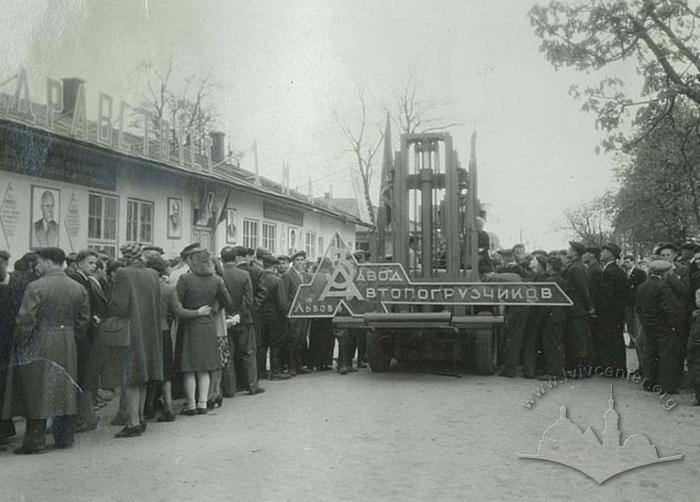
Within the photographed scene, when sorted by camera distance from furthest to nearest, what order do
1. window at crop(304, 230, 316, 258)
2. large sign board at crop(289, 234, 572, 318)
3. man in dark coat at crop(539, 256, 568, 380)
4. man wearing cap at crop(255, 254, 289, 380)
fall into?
window at crop(304, 230, 316, 258), man wearing cap at crop(255, 254, 289, 380), man in dark coat at crop(539, 256, 568, 380), large sign board at crop(289, 234, 572, 318)

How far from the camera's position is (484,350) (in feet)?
30.1

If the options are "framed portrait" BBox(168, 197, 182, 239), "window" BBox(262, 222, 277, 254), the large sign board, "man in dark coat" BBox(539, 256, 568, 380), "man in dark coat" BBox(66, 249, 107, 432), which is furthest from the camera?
"window" BBox(262, 222, 277, 254)

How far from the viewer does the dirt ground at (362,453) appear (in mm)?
4555

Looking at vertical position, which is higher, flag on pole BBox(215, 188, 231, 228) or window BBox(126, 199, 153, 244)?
flag on pole BBox(215, 188, 231, 228)

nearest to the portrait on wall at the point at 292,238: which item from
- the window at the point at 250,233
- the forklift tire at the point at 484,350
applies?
the window at the point at 250,233

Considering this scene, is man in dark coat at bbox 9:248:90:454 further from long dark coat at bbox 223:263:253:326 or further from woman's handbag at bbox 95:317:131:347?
long dark coat at bbox 223:263:253:326

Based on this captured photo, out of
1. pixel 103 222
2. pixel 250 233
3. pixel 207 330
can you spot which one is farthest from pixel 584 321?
pixel 250 233

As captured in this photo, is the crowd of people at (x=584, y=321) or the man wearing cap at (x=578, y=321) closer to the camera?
the crowd of people at (x=584, y=321)

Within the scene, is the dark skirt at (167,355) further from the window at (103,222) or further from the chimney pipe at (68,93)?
the chimney pipe at (68,93)

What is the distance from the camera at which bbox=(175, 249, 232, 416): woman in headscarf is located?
23.3ft

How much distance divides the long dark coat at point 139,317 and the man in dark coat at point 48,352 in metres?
0.40

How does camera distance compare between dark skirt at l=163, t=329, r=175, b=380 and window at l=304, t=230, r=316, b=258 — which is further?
window at l=304, t=230, r=316, b=258

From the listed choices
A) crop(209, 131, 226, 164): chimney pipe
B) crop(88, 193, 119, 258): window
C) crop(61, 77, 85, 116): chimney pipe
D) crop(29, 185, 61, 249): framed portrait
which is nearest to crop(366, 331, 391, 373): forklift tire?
crop(29, 185, 61, 249): framed portrait

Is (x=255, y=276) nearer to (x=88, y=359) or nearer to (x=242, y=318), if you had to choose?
(x=242, y=318)
